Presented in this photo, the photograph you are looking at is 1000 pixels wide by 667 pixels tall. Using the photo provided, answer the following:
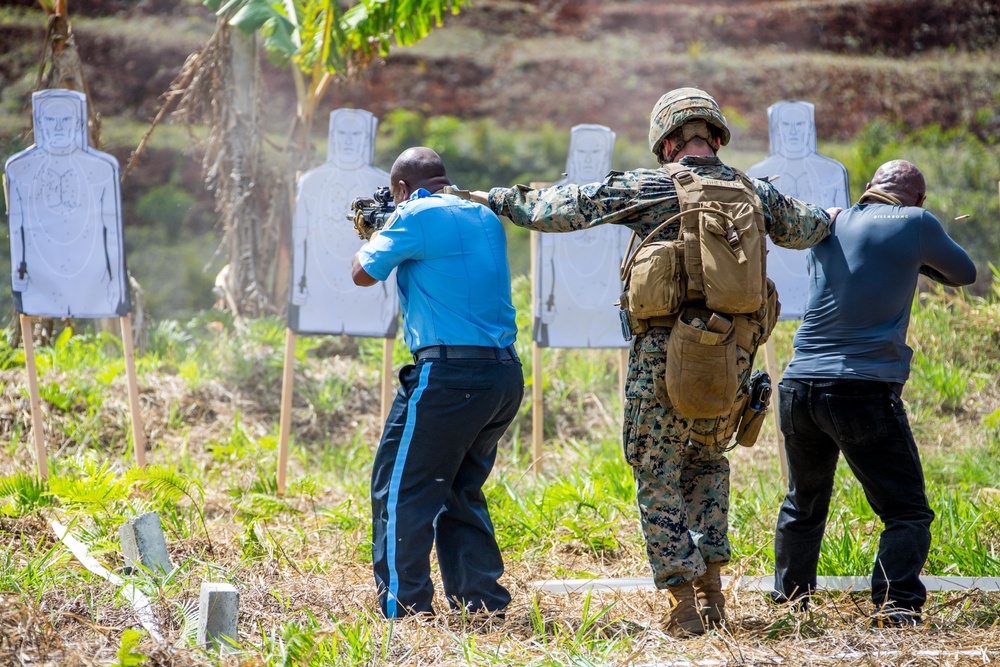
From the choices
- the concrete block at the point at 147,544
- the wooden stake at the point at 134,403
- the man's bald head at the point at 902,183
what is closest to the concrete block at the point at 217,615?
the concrete block at the point at 147,544

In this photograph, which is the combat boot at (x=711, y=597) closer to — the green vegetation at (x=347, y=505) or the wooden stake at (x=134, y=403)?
the green vegetation at (x=347, y=505)

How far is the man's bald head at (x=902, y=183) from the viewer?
3365 mm

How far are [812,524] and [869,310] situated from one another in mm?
833

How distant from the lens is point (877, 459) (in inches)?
128

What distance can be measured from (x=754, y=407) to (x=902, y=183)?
1.02 m

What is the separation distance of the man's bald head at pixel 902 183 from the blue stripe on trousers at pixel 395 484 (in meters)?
1.83

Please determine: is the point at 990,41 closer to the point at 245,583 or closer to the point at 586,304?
the point at 586,304

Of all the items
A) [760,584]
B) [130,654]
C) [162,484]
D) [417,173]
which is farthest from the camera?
[162,484]

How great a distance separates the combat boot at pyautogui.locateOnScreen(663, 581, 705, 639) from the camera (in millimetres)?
3125

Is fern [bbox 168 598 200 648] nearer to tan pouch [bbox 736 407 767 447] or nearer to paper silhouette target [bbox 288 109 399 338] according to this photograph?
tan pouch [bbox 736 407 767 447]

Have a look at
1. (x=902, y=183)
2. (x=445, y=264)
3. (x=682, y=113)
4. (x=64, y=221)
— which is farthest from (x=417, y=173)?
(x=64, y=221)

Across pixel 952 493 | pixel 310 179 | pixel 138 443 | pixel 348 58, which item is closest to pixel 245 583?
pixel 138 443

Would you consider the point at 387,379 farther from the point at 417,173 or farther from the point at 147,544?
the point at 417,173

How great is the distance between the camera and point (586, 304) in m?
5.40
